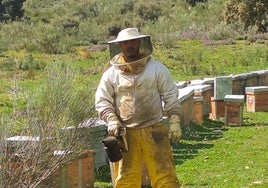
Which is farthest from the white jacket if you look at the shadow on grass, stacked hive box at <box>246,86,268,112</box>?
stacked hive box at <box>246,86,268,112</box>

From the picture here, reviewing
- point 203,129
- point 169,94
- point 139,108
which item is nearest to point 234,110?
point 203,129

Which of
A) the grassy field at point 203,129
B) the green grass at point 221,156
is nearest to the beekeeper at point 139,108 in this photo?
the grassy field at point 203,129

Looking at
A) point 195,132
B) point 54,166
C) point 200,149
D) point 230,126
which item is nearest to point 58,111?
point 54,166

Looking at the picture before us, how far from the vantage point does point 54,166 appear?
6043 millimetres

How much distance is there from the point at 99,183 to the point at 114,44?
235cm

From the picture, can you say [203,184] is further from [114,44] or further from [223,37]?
[223,37]

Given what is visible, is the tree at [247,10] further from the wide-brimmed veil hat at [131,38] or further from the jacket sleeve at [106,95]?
the jacket sleeve at [106,95]

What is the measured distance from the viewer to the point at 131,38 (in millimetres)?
5512

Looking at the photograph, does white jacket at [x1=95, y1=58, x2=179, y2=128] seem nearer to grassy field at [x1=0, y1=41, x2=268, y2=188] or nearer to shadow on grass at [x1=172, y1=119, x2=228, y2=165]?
grassy field at [x1=0, y1=41, x2=268, y2=188]

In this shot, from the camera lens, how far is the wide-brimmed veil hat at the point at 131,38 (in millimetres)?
5551

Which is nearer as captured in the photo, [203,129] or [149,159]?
[149,159]

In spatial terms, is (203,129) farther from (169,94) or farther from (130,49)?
(130,49)

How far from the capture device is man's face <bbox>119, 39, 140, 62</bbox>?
5.58 m

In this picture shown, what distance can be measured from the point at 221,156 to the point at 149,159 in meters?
3.79
